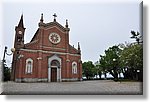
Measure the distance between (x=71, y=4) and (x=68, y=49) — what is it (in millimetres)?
795

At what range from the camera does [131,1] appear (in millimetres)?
3404

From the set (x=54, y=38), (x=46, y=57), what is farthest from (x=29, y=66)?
(x=54, y=38)

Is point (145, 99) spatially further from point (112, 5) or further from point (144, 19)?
point (112, 5)

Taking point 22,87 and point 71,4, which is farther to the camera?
point 71,4

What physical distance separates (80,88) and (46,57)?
3.10 feet

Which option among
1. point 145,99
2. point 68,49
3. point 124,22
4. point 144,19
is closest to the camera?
point 145,99

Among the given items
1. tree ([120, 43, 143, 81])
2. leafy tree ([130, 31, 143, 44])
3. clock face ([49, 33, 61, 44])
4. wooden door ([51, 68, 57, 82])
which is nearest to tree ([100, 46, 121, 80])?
tree ([120, 43, 143, 81])

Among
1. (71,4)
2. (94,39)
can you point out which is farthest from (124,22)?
(71,4)

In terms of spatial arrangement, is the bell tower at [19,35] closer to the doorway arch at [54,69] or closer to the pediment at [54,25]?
the pediment at [54,25]

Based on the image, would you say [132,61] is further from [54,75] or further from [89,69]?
[54,75]

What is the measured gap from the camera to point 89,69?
134 inches

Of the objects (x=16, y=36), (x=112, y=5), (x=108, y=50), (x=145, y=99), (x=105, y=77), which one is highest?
(x=112, y=5)

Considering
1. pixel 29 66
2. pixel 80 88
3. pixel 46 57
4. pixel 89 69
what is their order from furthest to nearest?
1. pixel 46 57
2. pixel 29 66
3. pixel 89 69
4. pixel 80 88

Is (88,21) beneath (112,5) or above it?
beneath
